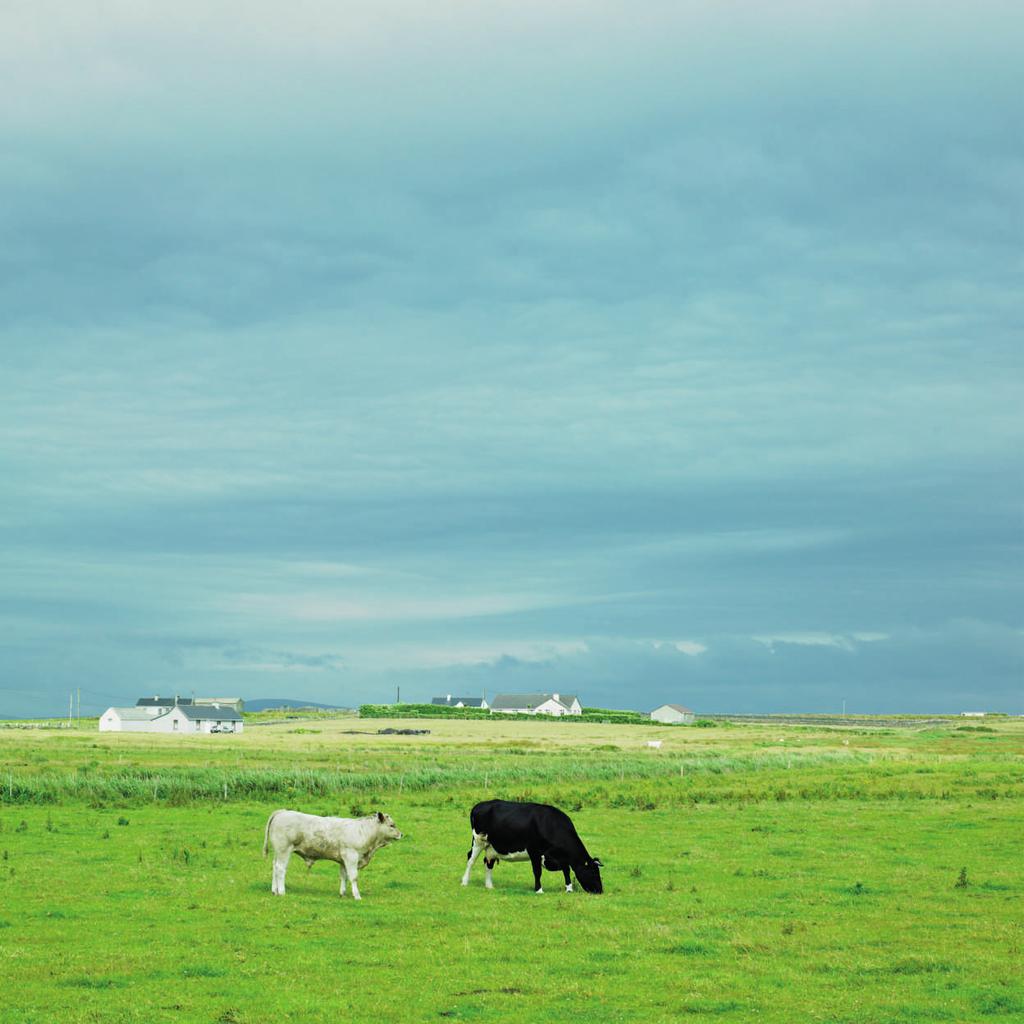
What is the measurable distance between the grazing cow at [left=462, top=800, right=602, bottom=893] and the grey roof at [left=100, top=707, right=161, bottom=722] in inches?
7001

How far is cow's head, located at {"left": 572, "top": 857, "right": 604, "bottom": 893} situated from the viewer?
25969mm

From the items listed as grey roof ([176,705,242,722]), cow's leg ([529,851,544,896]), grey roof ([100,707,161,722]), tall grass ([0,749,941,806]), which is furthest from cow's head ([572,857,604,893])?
grey roof ([100,707,161,722])

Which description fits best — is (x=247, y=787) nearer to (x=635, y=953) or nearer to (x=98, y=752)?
(x=635, y=953)

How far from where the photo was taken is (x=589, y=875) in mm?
25984

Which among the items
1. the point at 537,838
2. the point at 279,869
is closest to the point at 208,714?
the point at 279,869

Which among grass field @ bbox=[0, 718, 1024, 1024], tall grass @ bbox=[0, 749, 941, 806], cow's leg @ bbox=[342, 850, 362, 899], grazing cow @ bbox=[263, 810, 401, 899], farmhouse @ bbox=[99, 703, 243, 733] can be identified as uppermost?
grazing cow @ bbox=[263, 810, 401, 899]

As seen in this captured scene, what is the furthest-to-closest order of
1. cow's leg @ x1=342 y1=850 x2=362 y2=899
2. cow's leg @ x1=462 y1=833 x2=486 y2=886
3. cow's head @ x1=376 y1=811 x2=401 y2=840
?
cow's leg @ x1=462 y1=833 x2=486 y2=886 < cow's head @ x1=376 y1=811 x2=401 y2=840 < cow's leg @ x1=342 y1=850 x2=362 y2=899

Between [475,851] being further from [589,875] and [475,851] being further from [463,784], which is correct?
[463,784]

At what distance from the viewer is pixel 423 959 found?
1894 centimetres

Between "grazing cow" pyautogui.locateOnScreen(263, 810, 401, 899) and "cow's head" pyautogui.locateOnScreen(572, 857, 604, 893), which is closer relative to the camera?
"grazing cow" pyautogui.locateOnScreen(263, 810, 401, 899)

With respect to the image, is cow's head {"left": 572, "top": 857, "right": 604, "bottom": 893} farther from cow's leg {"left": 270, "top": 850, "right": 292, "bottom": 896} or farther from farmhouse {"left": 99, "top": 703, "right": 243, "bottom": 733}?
farmhouse {"left": 99, "top": 703, "right": 243, "bottom": 733}

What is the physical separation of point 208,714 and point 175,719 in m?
5.60

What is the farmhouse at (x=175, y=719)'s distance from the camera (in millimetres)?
187625

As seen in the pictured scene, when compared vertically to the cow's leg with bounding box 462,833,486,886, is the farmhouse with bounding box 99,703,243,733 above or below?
below
